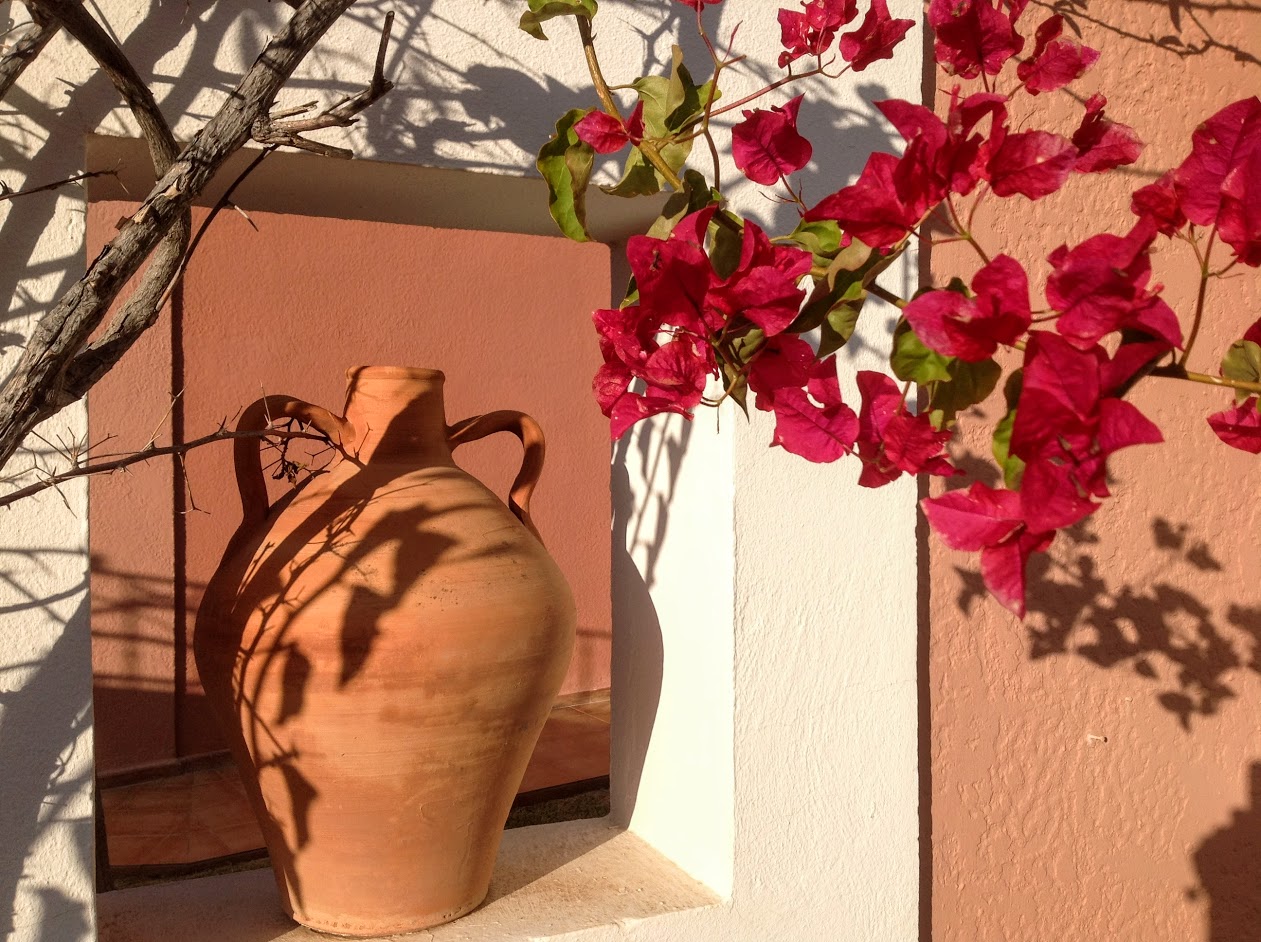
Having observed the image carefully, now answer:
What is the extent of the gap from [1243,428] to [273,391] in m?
3.42

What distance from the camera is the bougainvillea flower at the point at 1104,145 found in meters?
0.59

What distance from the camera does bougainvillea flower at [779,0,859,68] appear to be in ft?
2.58

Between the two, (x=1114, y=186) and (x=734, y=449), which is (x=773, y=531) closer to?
(x=734, y=449)

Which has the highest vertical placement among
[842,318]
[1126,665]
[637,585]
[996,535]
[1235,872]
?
[842,318]

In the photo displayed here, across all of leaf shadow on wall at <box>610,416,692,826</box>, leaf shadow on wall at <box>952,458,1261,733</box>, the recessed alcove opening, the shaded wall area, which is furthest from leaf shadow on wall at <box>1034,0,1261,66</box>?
the shaded wall area

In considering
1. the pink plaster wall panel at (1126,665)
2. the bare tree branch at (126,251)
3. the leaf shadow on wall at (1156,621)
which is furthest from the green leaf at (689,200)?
the leaf shadow on wall at (1156,621)

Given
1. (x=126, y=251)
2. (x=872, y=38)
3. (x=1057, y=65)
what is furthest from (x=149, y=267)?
(x=1057, y=65)

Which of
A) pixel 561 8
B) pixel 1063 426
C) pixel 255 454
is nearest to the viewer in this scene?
pixel 1063 426

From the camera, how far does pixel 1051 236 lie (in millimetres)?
1655

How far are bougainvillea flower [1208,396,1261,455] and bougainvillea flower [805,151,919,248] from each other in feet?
0.55

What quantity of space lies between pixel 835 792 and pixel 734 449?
47 cm

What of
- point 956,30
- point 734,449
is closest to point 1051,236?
point 734,449

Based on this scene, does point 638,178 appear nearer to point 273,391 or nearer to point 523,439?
point 523,439

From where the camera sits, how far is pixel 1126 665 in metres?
1.71
